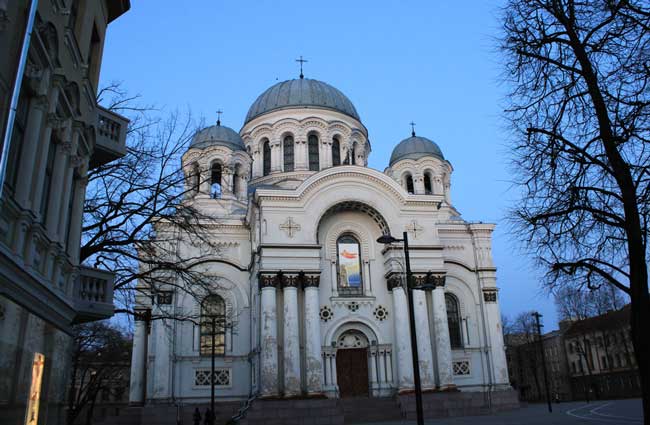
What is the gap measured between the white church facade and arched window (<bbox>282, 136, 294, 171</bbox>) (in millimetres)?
3581

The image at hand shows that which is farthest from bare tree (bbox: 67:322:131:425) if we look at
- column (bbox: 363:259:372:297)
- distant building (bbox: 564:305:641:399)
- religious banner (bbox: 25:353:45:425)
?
distant building (bbox: 564:305:641:399)

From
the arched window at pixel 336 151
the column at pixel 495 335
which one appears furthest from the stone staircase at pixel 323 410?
the arched window at pixel 336 151

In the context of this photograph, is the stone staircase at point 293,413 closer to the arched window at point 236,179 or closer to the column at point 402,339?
the column at point 402,339

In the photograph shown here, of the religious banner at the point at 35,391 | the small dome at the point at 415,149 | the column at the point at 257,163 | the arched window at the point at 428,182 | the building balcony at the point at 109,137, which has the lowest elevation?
the religious banner at the point at 35,391

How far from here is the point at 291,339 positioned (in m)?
24.7

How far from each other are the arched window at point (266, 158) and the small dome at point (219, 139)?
1708mm

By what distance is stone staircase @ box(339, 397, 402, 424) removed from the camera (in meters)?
24.3

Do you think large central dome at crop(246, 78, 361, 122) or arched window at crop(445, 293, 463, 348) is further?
large central dome at crop(246, 78, 361, 122)

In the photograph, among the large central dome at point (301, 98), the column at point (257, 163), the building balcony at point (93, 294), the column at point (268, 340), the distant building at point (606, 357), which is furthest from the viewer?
the distant building at point (606, 357)

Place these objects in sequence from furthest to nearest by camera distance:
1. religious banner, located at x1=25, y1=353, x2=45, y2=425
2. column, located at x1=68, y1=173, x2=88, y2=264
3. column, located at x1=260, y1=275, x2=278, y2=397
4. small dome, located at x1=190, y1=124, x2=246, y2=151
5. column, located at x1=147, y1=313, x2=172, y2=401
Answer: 1. small dome, located at x1=190, y1=124, x2=246, y2=151
2. column, located at x1=147, y1=313, x2=172, y2=401
3. column, located at x1=260, y1=275, x2=278, y2=397
4. column, located at x1=68, y1=173, x2=88, y2=264
5. religious banner, located at x1=25, y1=353, x2=45, y2=425

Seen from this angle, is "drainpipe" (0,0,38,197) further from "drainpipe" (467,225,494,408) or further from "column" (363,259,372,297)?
"drainpipe" (467,225,494,408)

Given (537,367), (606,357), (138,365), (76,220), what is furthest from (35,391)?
(537,367)

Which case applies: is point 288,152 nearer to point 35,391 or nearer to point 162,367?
point 162,367

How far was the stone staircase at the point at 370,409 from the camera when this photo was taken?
2430 cm
